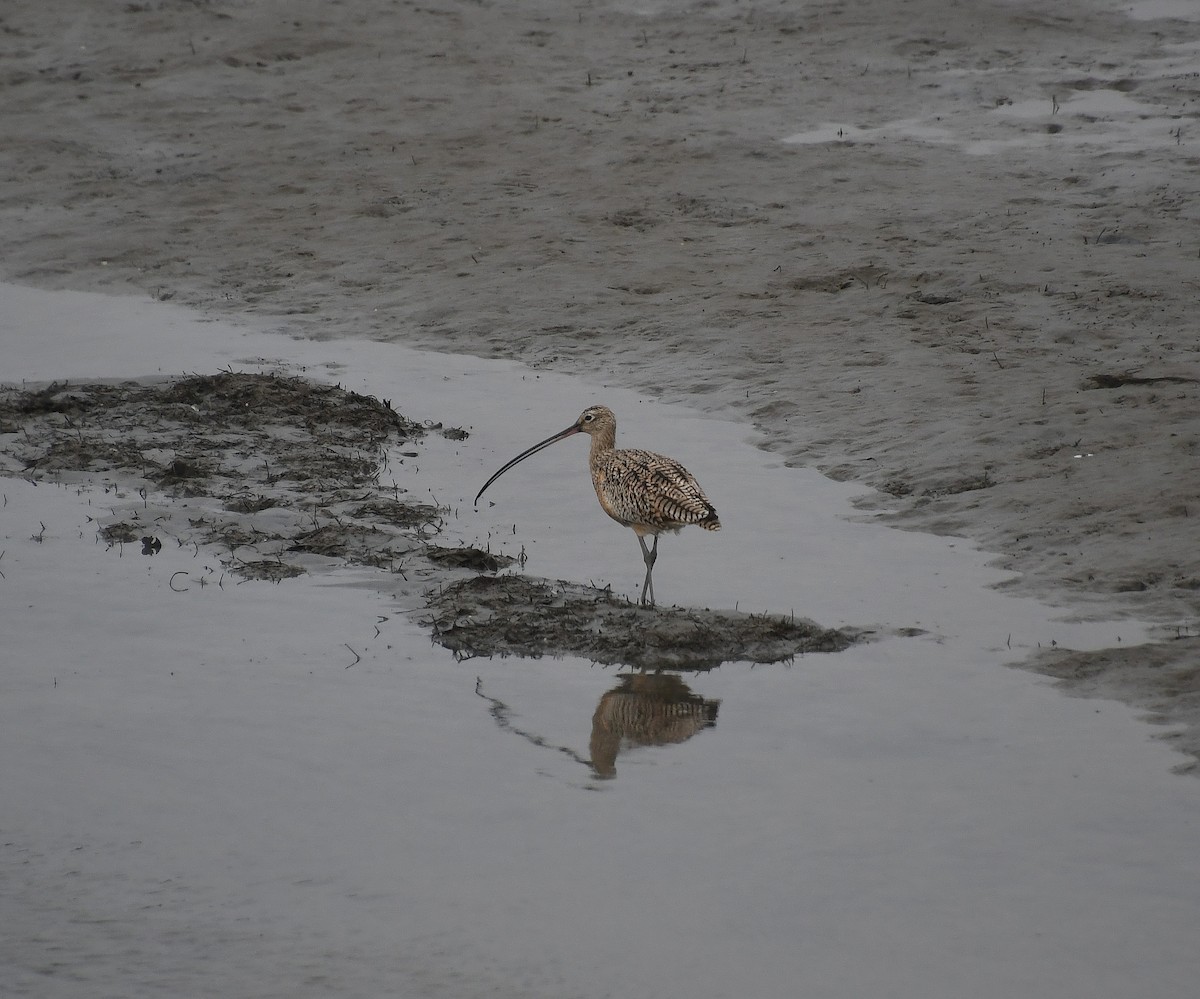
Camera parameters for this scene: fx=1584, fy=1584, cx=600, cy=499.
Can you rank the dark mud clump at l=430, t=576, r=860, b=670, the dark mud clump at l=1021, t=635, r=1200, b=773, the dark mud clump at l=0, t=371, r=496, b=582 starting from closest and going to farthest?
1. the dark mud clump at l=1021, t=635, r=1200, b=773
2. the dark mud clump at l=430, t=576, r=860, b=670
3. the dark mud clump at l=0, t=371, r=496, b=582

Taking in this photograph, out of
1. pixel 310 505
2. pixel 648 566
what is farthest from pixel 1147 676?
pixel 310 505

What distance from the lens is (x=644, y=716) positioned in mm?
6762

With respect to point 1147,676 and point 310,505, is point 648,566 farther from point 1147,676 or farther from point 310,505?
point 1147,676

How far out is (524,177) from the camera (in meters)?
15.5

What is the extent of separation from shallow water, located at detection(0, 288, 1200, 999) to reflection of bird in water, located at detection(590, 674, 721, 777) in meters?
0.07

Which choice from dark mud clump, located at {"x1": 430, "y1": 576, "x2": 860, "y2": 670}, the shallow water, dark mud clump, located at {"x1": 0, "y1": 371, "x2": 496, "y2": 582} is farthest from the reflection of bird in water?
dark mud clump, located at {"x1": 0, "y1": 371, "x2": 496, "y2": 582}

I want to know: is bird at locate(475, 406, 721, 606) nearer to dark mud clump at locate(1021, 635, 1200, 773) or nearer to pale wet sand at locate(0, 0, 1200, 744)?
pale wet sand at locate(0, 0, 1200, 744)

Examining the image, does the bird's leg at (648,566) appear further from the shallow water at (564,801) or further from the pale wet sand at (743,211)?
the pale wet sand at (743,211)

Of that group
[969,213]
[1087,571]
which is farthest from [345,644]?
[969,213]

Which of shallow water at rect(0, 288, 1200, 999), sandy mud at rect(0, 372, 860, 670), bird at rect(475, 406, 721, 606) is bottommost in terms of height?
shallow water at rect(0, 288, 1200, 999)

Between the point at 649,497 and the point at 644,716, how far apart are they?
1.59m

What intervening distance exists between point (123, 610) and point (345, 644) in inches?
50.1

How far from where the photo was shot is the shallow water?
493cm

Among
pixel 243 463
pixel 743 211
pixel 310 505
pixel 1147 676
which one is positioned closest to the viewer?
pixel 1147 676
